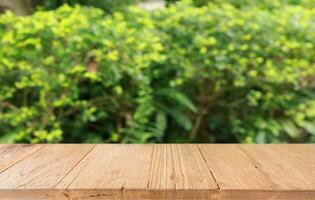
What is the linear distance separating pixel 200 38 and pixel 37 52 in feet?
4.45

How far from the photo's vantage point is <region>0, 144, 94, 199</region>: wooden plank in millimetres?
897

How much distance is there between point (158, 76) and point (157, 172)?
1.97 metres

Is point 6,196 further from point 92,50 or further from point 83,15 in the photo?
point 83,15

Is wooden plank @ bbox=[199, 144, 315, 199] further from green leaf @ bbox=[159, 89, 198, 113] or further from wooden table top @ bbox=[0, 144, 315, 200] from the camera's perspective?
green leaf @ bbox=[159, 89, 198, 113]

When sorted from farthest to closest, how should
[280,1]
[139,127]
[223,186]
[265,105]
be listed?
1. [280,1]
2. [265,105]
3. [139,127]
4. [223,186]

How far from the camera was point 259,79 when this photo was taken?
2896mm

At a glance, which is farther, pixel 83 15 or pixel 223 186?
pixel 83 15

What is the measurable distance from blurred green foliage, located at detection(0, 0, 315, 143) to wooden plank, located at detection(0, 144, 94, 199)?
1.21 meters

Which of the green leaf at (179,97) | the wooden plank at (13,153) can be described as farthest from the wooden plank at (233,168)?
the green leaf at (179,97)

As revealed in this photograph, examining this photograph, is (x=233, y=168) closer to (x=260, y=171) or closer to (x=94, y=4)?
(x=260, y=171)

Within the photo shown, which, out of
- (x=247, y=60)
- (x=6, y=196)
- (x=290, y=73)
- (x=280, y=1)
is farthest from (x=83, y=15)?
(x=280, y=1)

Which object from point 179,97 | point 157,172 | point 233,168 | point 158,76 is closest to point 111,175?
point 157,172

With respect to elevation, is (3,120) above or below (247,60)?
below

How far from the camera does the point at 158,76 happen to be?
2.95 m
